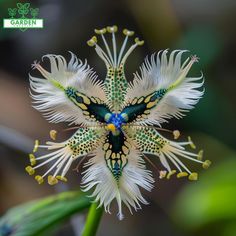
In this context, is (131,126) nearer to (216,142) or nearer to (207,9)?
(216,142)

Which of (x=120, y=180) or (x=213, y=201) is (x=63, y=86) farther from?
(x=213, y=201)

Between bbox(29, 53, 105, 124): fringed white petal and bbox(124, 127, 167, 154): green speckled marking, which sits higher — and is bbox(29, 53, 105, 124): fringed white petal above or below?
above

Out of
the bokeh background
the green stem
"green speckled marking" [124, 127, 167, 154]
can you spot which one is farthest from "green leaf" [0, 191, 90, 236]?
the bokeh background

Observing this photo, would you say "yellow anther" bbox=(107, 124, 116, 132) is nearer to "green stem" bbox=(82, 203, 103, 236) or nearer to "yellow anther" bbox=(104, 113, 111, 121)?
"yellow anther" bbox=(104, 113, 111, 121)
